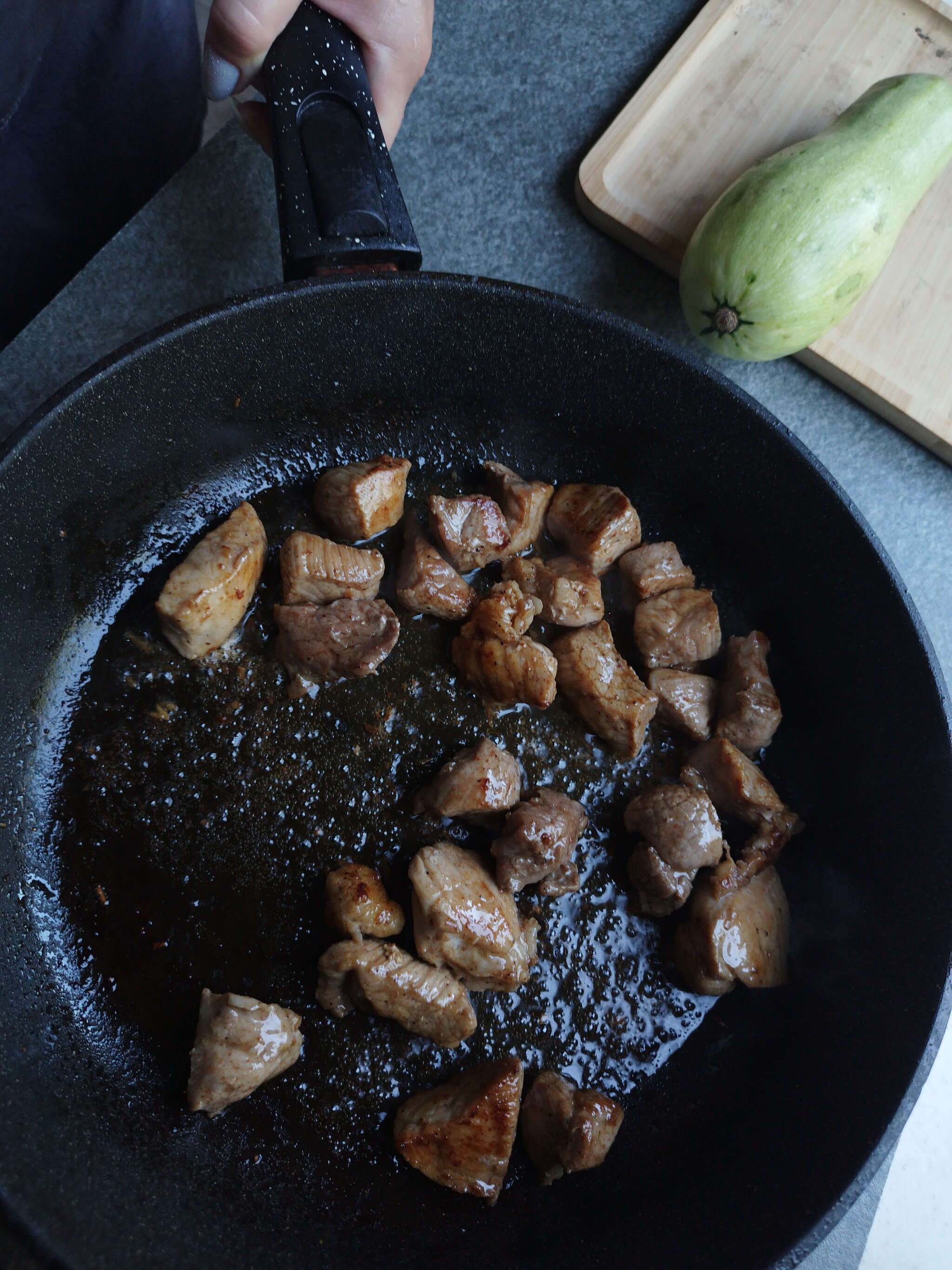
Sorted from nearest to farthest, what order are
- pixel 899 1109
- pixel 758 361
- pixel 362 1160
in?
1. pixel 899 1109
2. pixel 362 1160
3. pixel 758 361

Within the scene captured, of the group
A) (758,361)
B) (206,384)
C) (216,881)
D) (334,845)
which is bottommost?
(216,881)

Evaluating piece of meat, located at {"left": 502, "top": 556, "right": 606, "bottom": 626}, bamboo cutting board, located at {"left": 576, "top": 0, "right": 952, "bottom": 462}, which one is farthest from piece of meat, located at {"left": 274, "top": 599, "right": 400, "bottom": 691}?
bamboo cutting board, located at {"left": 576, "top": 0, "right": 952, "bottom": 462}

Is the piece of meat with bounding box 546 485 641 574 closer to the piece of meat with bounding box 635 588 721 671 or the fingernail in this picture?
the piece of meat with bounding box 635 588 721 671

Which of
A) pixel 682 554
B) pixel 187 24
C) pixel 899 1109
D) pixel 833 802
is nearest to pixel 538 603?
pixel 682 554

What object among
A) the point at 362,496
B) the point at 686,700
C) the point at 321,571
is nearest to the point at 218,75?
the point at 362,496

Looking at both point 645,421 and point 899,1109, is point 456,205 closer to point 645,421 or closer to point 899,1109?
point 645,421

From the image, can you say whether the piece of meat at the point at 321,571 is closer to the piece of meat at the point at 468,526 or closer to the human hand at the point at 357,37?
the piece of meat at the point at 468,526
